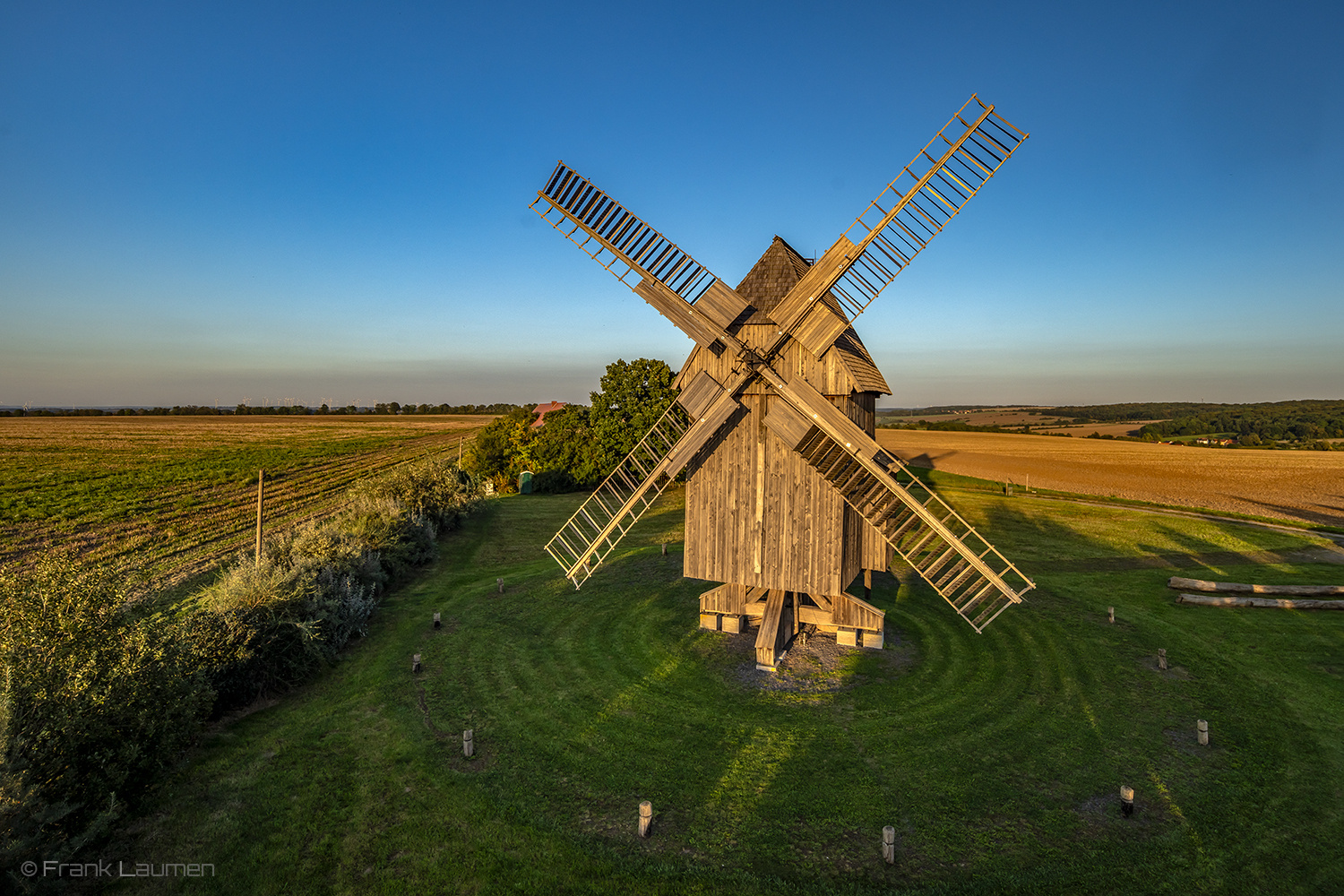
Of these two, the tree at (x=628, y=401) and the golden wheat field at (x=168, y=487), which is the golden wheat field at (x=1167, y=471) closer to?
the tree at (x=628, y=401)

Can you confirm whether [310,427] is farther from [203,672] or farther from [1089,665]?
[1089,665]

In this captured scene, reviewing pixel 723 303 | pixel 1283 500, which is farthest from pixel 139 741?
pixel 1283 500

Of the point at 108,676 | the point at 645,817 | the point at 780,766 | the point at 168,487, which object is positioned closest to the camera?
the point at 645,817

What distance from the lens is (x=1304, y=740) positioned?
32.4 feet

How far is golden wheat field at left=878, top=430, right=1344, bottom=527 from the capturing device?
3388 centimetres

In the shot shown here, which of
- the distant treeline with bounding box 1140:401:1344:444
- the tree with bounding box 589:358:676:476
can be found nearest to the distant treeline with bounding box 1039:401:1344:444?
the distant treeline with bounding box 1140:401:1344:444

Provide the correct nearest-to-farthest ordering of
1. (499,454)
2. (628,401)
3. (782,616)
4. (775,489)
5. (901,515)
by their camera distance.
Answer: (901,515) → (775,489) → (782,616) → (628,401) → (499,454)

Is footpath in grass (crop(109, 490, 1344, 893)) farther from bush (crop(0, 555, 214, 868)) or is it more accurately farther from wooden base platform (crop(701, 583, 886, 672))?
bush (crop(0, 555, 214, 868))

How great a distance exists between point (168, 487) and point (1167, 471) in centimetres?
7794

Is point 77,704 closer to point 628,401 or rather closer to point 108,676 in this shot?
point 108,676

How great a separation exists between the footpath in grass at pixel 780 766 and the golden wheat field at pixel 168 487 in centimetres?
833

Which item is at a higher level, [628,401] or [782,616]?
[628,401]

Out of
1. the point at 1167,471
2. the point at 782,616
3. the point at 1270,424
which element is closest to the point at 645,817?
the point at 782,616

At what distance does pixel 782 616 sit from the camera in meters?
13.5
